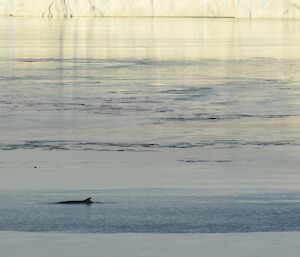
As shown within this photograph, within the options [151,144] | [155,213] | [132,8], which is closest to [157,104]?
[151,144]

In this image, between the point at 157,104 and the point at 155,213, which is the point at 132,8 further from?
the point at 155,213

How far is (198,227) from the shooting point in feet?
22.8

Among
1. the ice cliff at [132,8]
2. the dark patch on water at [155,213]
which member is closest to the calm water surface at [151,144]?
the dark patch on water at [155,213]

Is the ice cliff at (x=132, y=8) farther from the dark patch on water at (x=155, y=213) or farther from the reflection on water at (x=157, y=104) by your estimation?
the dark patch on water at (x=155, y=213)

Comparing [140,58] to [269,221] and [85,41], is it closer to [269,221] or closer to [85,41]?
[85,41]

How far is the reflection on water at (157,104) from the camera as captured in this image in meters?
11.2

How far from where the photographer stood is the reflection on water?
11164mm

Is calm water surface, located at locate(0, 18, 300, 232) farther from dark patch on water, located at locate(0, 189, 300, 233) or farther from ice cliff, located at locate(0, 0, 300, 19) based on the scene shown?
ice cliff, located at locate(0, 0, 300, 19)

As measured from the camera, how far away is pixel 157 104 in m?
15.6

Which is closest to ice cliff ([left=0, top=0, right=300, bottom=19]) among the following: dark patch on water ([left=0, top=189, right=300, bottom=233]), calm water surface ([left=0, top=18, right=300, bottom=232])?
calm water surface ([left=0, top=18, right=300, bottom=232])

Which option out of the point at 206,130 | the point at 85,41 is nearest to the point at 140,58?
the point at 85,41

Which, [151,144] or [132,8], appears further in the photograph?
[132,8]

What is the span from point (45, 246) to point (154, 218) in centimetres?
111

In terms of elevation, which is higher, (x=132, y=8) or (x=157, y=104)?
(x=132, y=8)
